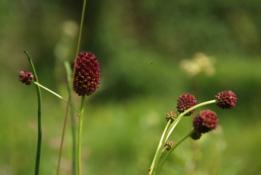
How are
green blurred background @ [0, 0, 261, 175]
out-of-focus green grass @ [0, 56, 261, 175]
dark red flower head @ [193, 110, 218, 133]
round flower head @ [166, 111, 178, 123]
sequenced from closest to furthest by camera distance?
dark red flower head @ [193, 110, 218, 133] < round flower head @ [166, 111, 178, 123] < out-of-focus green grass @ [0, 56, 261, 175] < green blurred background @ [0, 0, 261, 175]

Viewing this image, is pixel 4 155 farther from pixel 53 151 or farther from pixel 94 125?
pixel 94 125

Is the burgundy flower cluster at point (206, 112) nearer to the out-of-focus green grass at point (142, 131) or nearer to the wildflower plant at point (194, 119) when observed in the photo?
the wildflower plant at point (194, 119)

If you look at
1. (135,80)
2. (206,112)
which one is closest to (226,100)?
(206,112)

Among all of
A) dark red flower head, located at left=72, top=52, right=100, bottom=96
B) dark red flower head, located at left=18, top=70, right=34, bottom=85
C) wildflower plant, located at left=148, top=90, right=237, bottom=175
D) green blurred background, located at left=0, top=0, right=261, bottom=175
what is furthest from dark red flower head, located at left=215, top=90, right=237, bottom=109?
green blurred background, located at left=0, top=0, right=261, bottom=175

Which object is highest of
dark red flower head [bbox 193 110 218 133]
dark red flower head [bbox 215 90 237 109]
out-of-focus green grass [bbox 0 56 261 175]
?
out-of-focus green grass [bbox 0 56 261 175]

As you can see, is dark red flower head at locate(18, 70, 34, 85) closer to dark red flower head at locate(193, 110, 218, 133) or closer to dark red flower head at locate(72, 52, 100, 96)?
dark red flower head at locate(72, 52, 100, 96)

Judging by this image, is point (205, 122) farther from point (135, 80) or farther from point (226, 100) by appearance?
point (135, 80)

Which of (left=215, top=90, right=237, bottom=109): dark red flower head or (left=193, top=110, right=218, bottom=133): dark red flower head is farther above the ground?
(left=215, top=90, right=237, bottom=109): dark red flower head

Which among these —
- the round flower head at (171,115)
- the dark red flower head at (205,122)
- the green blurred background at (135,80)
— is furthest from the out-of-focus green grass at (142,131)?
the dark red flower head at (205,122)
